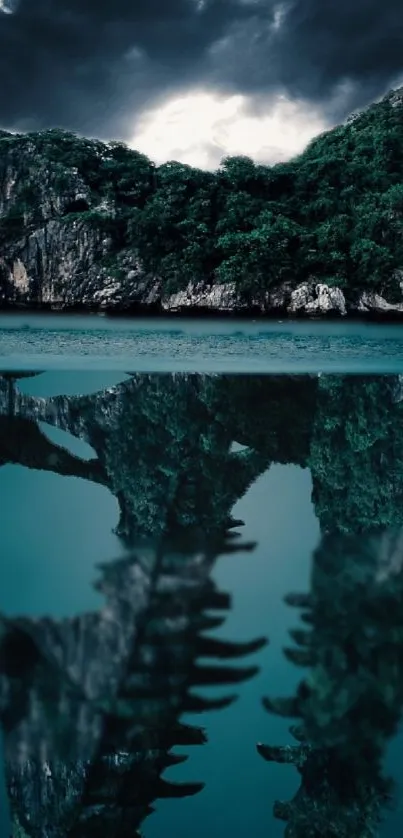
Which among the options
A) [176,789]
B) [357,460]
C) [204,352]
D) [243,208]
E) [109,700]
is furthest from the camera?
[243,208]

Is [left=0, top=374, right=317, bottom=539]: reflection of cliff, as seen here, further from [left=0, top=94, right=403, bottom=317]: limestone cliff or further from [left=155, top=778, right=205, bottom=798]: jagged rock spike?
[left=0, top=94, right=403, bottom=317]: limestone cliff

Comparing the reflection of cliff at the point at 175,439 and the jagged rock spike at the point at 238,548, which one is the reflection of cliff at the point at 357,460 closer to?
the reflection of cliff at the point at 175,439

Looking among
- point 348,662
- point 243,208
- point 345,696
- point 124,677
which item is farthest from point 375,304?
point 124,677

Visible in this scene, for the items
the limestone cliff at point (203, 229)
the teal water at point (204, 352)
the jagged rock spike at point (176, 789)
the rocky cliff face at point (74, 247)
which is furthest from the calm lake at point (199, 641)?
the rocky cliff face at point (74, 247)

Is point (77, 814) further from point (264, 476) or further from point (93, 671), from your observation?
point (264, 476)

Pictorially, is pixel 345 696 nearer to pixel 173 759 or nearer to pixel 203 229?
pixel 173 759

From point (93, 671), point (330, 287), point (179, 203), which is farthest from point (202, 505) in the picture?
point (179, 203)
